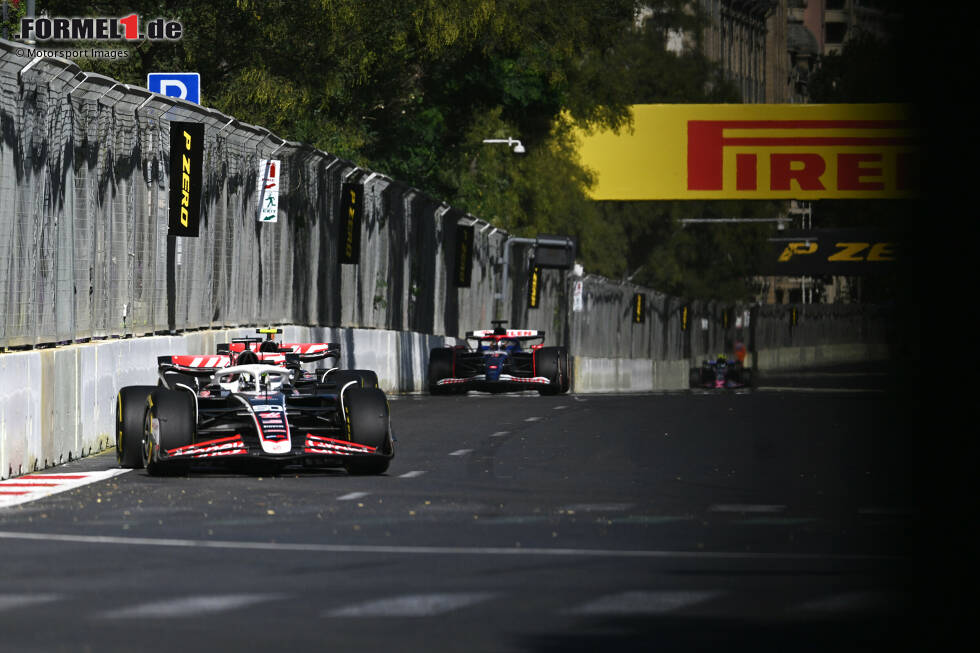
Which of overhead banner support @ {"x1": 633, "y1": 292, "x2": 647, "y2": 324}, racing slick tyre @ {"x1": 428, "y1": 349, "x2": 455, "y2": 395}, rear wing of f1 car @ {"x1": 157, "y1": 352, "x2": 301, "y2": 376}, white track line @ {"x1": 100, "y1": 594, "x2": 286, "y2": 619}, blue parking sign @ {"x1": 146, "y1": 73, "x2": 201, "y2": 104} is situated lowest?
white track line @ {"x1": 100, "y1": 594, "x2": 286, "y2": 619}

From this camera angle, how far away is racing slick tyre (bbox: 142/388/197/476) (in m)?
14.1

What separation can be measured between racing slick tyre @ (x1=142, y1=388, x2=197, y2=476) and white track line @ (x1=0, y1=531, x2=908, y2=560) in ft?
12.9

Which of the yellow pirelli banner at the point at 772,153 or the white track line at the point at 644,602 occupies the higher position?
the yellow pirelli banner at the point at 772,153

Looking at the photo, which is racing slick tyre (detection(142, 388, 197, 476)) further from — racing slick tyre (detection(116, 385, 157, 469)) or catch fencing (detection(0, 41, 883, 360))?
catch fencing (detection(0, 41, 883, 360))

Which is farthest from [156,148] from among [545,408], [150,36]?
[150,36]

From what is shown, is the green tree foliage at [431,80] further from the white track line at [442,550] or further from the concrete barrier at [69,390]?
the white track line at [442,550]

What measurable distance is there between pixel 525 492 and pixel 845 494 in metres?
2.06

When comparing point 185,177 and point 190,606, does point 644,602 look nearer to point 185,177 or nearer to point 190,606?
point 190,606

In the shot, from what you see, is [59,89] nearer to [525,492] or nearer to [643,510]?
[525,492]

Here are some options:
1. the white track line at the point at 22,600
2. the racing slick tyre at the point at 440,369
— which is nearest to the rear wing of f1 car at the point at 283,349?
the white track line at the point at 22,600

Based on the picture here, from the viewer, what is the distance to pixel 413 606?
7.61 meters

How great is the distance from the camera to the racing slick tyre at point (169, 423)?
14.1 metres

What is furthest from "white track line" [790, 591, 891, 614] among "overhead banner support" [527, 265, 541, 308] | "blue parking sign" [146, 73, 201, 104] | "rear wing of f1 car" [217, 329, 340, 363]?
"overhead banner support" [527, 265, 541, 308]

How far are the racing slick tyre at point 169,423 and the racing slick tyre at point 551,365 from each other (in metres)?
19.8
